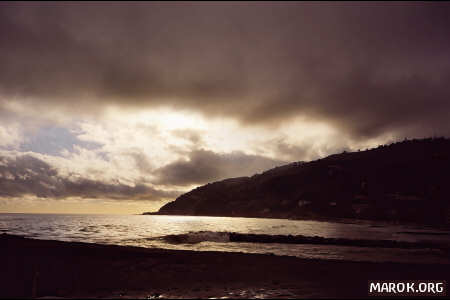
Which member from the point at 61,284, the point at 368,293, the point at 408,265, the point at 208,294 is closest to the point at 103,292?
the point at 61,284

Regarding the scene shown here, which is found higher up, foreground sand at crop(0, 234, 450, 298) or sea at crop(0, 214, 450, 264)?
foreground sand at crop(0, 234, 450, 298)

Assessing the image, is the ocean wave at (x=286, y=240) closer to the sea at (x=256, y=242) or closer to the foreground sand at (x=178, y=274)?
the sea at (x=256, y=242)

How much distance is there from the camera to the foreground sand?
58.0 feet

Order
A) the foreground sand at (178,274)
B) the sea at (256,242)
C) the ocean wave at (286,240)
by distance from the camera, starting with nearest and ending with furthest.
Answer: the foreground sand at (178,274) → the sea at (256,242) → the ocean wave at (286,240)

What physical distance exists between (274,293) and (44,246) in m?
30.6

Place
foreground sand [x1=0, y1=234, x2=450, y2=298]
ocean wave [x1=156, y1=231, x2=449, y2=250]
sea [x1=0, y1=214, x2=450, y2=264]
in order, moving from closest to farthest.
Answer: foreground sand [x1=0, y1=234, x2=450, y2=298]
sea [x1=0, y1=214, x2=450, y2=264]
ocean wave [x1=156, y1=231, x2=449, y2=250]

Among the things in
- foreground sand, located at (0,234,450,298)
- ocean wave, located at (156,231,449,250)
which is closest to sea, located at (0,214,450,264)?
ocean wave, located at (156,231,449,250)

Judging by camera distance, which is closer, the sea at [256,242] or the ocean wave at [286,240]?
the sea at [256,242]

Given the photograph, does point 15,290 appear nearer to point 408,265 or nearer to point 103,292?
point 103,292

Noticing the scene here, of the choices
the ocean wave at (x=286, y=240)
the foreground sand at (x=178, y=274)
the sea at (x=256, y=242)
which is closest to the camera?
the foreground sand at (x=178, y=274)

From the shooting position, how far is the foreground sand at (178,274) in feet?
58.0

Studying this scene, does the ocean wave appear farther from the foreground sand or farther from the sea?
the foreground sand

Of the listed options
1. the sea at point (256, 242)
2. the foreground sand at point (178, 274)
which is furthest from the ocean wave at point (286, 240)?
A: the foreground sand at point (178, 274)

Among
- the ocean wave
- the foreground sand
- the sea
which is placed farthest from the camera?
the ocean wave
